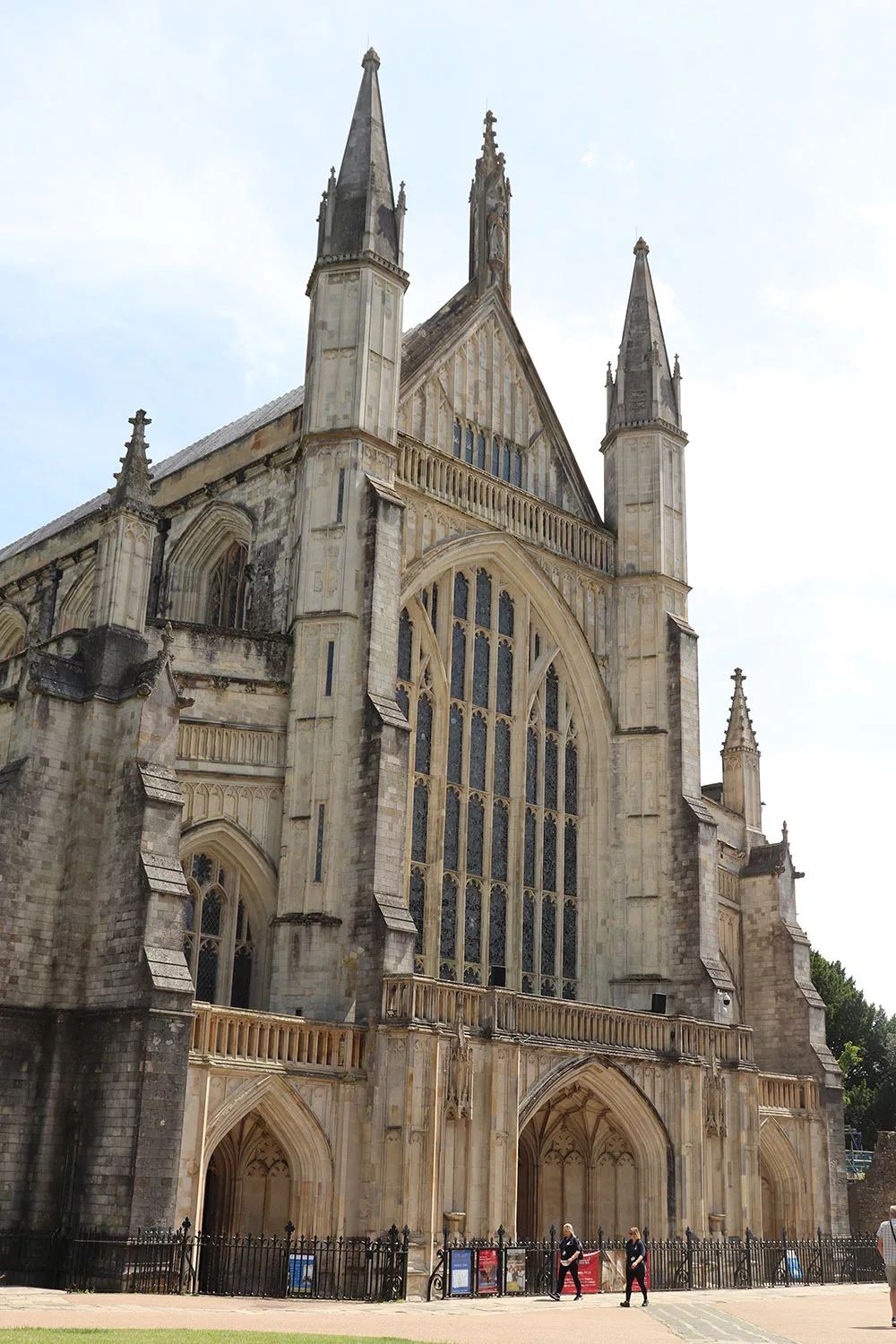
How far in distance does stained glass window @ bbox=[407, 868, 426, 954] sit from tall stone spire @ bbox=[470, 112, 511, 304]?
15158mm

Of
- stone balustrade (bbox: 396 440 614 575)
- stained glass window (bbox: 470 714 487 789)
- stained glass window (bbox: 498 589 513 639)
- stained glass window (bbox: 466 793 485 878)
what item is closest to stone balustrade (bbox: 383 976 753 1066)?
stained glass window (bbox: 466 793 485 878)

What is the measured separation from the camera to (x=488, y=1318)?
19250 mm

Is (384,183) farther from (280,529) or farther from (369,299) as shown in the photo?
(280,529)

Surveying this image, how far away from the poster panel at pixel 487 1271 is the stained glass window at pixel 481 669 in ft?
41.3

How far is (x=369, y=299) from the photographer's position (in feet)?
103

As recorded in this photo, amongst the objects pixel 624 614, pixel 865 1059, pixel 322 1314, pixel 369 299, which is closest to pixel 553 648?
pixel 624 614

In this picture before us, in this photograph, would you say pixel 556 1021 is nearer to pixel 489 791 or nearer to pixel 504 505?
pixel 489 791

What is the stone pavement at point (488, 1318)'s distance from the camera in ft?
52.4

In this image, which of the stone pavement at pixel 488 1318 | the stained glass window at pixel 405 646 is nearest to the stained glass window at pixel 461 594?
the stained glass window at pixel 405 646

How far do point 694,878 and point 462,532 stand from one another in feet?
31.2

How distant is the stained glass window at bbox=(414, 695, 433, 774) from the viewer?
3111 centimetres

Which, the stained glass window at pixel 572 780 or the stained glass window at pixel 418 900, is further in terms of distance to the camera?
the stained glass window at pixel 572 780

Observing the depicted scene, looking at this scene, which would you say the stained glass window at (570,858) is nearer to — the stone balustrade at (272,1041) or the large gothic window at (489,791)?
the large gothic window at (489,791)

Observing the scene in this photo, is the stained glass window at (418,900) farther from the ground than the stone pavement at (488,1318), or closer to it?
farther from the ground
